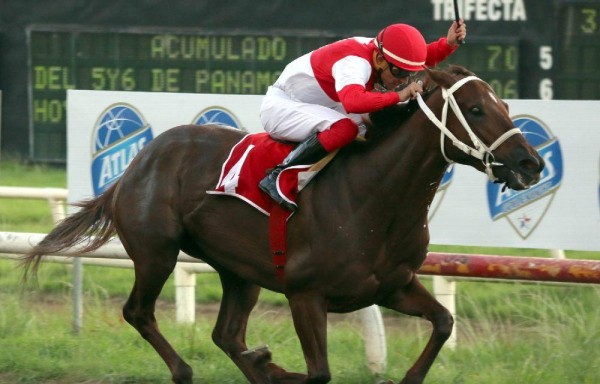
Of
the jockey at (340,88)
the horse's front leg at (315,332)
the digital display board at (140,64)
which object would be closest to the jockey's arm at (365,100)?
the jockey at (340,88)

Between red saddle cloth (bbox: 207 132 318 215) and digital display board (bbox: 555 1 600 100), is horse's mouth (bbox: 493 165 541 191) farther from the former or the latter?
digital display board (bbox: 555 1 600 100)

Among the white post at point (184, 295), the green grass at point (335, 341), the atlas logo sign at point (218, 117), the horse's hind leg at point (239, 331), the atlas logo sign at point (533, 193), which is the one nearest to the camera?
the horse's hind leg at point (239, 331)

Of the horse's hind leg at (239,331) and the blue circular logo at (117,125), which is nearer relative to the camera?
the horse's hind leg at (239,331)

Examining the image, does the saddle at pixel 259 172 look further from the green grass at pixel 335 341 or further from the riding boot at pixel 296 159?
the green grass at pixel 335 341

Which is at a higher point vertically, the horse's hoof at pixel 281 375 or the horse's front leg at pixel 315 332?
the horse's front leg at pixel 315 332

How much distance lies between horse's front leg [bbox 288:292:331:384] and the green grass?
0.70 metres

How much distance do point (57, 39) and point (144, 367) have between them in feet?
21.1

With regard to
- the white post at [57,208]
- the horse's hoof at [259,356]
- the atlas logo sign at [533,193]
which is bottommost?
the horse's hoof at [259,356]

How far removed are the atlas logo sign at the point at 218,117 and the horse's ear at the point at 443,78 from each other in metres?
2.06

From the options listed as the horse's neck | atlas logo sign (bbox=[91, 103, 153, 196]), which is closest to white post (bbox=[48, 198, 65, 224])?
atlas logo sign (bbox=[91, 103, 153, 196])

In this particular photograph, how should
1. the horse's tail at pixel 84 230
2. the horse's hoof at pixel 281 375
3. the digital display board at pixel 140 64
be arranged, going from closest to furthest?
the horse's hoof at pixel 281 375 < the horse's tail at pixel 84 230 < the digital display board at pixel 140 64

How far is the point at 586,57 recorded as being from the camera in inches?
441

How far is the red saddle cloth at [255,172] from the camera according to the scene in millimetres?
5613

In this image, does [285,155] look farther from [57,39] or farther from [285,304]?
[57,39]
